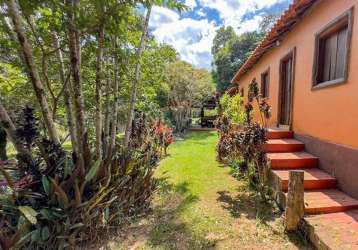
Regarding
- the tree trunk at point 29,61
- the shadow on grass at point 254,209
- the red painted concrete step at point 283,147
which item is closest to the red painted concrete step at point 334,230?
the shadow on grass at point 254,209

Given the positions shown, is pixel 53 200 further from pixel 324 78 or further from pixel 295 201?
pixel 324 78

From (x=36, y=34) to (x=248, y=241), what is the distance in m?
4.22

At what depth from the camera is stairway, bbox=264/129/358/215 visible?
11.0ft

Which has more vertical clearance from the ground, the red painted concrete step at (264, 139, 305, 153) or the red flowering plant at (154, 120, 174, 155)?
the red painted concrete step at (264, 139, 305, 153)

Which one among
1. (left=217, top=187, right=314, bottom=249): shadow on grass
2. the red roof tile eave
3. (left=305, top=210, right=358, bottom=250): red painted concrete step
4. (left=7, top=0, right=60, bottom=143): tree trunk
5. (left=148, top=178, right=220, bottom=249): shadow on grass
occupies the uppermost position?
the red roof tile eave

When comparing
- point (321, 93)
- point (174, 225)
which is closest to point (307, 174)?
point (321, 93)

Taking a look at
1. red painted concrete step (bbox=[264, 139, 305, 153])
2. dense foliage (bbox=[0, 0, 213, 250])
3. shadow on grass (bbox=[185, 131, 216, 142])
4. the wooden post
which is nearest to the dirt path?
the wooden post

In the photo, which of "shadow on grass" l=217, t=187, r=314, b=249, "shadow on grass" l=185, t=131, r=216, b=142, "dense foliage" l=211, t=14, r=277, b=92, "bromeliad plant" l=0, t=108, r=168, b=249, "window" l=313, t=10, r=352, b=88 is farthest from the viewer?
"dense foliage" l=211, t=14, r=277, b=92

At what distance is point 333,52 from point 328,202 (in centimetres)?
282

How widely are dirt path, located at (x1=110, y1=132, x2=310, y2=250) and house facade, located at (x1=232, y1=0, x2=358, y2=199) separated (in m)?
1.44

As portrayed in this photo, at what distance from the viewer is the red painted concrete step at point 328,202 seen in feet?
10.9

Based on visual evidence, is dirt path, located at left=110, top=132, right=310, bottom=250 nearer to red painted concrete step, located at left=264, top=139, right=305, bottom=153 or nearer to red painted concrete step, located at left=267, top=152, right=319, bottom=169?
red painted concrete step, located at left=267, top=152, right=319, bottom=169

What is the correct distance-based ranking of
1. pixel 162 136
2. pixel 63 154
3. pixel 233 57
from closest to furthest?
pixel 63 154 → pixel 162 136 → pixel 233 57

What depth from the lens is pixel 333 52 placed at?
14.4 feet
